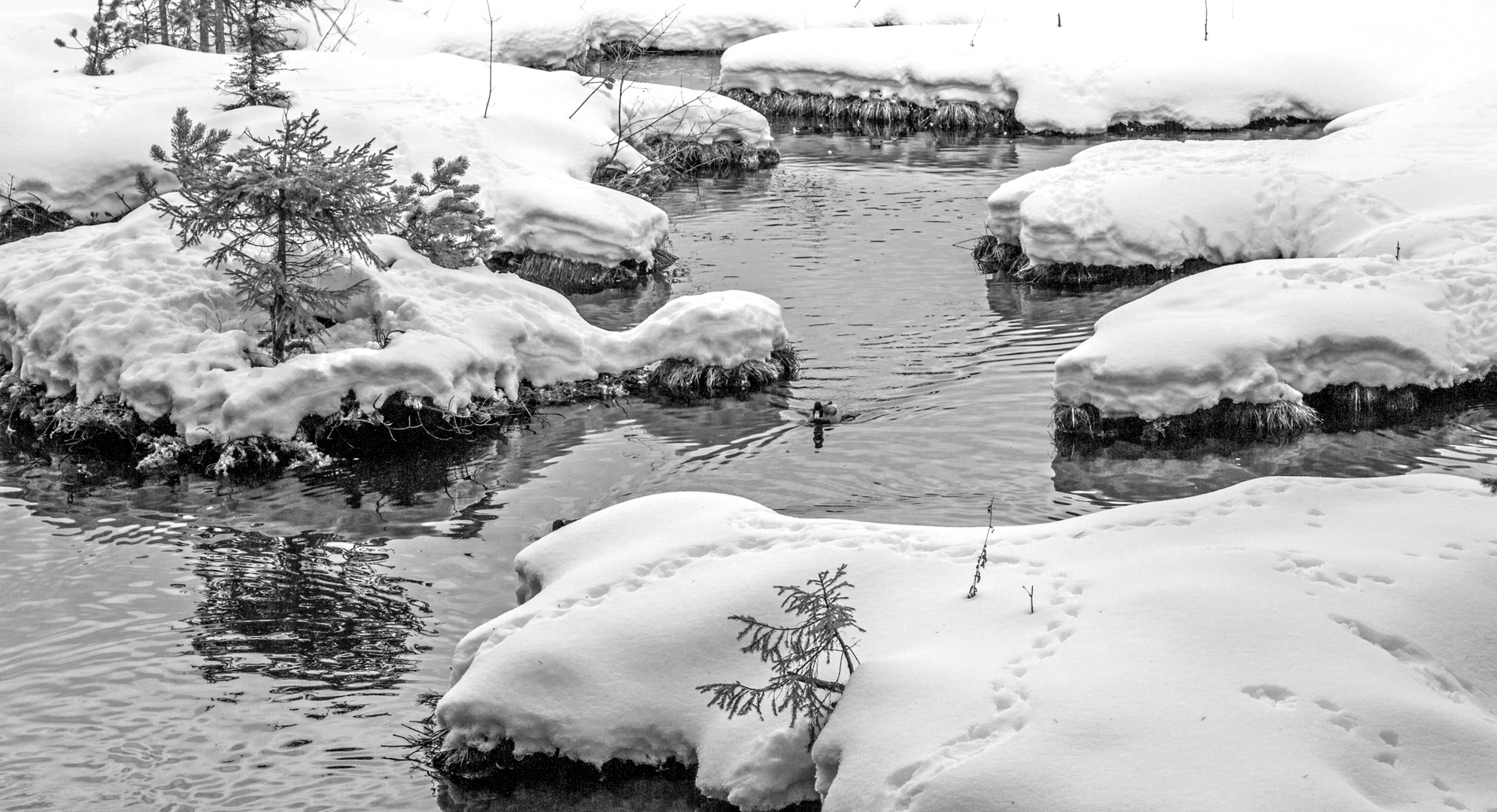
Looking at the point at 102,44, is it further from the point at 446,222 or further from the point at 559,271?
the point at 446,222

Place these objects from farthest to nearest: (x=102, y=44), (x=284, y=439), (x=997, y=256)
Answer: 1. (x=102, y=44)
2. (x=997, y=256)
3. (x=284, y=439)

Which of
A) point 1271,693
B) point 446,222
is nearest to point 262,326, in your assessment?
point 446,222

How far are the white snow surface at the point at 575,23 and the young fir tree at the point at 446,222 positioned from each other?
15352 millimetres

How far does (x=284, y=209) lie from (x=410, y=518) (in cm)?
287

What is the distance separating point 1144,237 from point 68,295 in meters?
11.0

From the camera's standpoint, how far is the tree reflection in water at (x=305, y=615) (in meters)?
6.79

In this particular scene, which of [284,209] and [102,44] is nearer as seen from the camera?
[284,209]

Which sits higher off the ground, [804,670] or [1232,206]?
[1232,206]

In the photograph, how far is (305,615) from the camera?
7.45 m

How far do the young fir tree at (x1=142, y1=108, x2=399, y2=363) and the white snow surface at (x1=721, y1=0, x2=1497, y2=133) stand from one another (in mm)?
16720

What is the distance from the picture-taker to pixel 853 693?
5285mm

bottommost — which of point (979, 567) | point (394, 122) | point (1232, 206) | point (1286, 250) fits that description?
point (979, 567)

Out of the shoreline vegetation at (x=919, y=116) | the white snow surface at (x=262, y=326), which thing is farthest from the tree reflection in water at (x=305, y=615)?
the shoreline vegetation at (x=919, y=116)

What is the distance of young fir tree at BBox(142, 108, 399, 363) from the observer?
32.6ft
